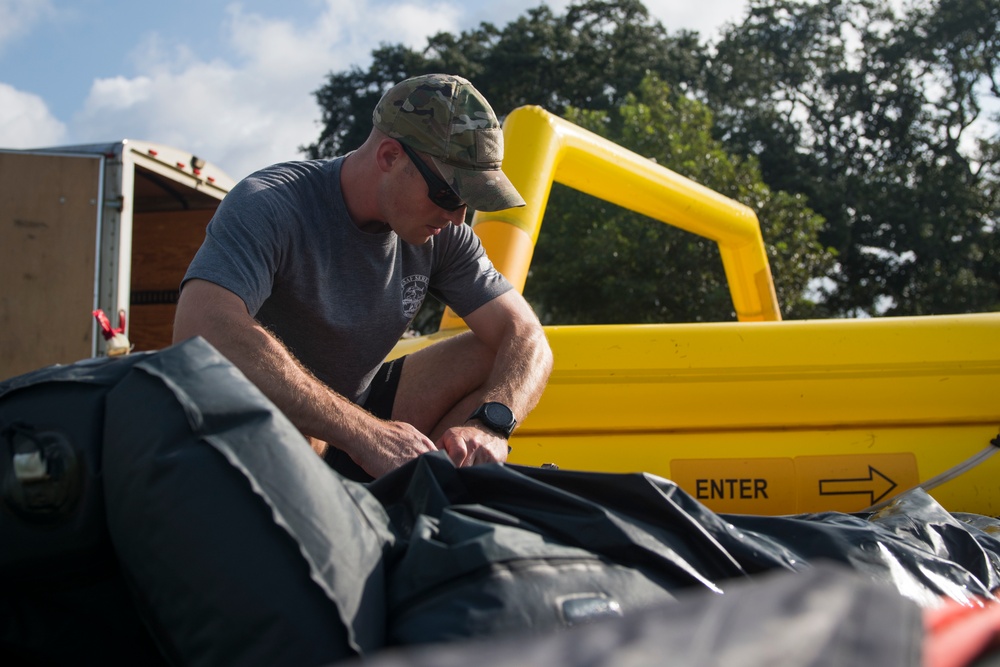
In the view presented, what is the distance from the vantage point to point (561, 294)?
14.2 m

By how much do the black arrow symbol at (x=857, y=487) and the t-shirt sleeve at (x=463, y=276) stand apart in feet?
3.98

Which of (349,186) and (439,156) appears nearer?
(439,156)

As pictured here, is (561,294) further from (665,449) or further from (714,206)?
(665,449)

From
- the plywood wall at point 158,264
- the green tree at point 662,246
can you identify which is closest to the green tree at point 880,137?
the green tree at point 662,246

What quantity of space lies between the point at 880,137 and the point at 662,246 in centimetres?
909

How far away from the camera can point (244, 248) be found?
196 centimetres

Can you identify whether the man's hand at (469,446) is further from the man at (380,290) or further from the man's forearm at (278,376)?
the man's forearm at (278,376)

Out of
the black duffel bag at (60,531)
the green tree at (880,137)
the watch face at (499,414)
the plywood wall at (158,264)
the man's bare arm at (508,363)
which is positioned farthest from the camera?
the green tree at (880,137)

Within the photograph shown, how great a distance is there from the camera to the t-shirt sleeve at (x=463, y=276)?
95.9 inches

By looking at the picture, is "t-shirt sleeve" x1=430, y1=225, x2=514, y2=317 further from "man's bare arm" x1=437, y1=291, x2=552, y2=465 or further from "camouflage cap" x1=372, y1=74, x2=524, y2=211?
"camouflage cap" x1=372, y1=74, x2=524, y2=211

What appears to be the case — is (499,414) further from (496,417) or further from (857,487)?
(857,487)

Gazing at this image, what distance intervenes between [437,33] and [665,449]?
2060 cm

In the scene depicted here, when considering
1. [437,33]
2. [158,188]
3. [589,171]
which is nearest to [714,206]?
[589,171]

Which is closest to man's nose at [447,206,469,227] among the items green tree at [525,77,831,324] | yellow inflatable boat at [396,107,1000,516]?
yellow inflatable boat at [396,107,1000,516]
